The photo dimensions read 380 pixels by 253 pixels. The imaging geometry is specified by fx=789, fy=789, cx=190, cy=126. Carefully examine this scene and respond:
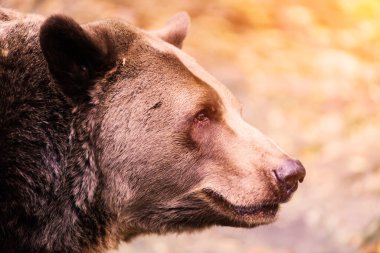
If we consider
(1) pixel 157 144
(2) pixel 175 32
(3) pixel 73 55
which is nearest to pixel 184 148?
(1) pixel 157 144

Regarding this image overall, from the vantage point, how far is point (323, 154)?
11820mm

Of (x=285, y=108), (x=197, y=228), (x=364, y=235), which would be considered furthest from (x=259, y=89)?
(x=197, y=228)

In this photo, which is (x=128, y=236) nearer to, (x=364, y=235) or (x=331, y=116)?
(x=364, y=235)

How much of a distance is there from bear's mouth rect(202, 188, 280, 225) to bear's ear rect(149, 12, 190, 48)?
1.34 meters

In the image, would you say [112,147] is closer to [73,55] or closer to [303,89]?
[73,55]

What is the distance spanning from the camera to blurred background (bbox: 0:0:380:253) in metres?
10.4

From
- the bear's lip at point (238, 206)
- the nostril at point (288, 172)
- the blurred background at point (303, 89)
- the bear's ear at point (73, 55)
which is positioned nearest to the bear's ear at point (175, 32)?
the bear's ear at point (73, 55)

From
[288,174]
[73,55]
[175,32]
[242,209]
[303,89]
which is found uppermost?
[73,55]

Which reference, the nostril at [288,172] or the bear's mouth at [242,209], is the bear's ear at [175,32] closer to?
the bear's mouth at [242,209]

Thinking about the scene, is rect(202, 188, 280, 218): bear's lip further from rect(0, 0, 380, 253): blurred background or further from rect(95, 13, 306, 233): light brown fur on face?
rect(0, 0, 380, 253): blurred background

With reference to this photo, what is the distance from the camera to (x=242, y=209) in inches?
196

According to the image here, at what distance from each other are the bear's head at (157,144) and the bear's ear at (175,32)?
690 mm

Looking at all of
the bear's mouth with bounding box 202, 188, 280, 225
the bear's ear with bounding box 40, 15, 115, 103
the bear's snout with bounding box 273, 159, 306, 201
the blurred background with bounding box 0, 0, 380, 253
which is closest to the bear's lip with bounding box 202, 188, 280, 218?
the bear's mouth with bounding box 202, 188, 280, 225

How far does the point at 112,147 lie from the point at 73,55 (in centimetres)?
61
